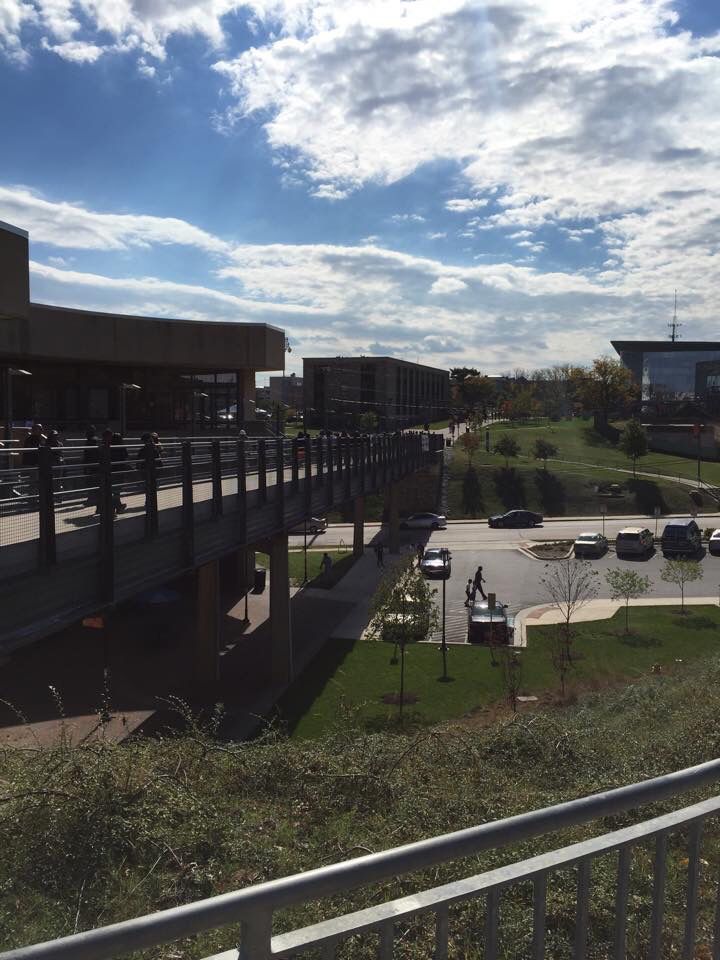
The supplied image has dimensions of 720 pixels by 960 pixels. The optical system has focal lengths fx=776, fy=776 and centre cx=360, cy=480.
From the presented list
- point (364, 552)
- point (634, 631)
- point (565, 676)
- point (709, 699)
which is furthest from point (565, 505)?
point (709, 699)

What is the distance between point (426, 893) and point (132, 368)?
4157 centimetres

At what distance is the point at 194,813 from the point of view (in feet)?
21.0

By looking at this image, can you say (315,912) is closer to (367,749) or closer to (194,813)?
(194,813)

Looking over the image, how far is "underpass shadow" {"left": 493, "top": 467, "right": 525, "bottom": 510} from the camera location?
5897 centimetres

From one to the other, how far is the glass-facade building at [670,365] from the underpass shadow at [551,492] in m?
59.9

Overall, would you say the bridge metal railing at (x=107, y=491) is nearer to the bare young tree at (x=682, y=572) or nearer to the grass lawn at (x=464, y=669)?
the grass lawn at (x=464, y=669)

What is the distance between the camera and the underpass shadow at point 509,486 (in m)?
59.0

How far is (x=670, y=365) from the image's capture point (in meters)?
121

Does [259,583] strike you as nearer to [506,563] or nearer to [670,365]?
[506,563]

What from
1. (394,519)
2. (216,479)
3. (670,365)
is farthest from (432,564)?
(670,365)

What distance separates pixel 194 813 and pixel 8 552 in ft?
12.1

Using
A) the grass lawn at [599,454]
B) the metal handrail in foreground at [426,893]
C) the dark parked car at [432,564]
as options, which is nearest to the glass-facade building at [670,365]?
the grass lawn at [599,454]

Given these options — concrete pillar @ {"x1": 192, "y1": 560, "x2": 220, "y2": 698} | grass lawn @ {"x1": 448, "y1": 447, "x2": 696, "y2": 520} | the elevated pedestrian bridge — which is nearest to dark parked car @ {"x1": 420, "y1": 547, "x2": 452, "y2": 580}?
concrete pillar @ {"x1": 192, "y1": 560, "x2": 220, "y2": 698}

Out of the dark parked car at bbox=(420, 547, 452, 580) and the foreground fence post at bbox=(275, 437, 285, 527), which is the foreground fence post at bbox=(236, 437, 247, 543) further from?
the dark parked car at bbox=(420, 547, 452, 580)
